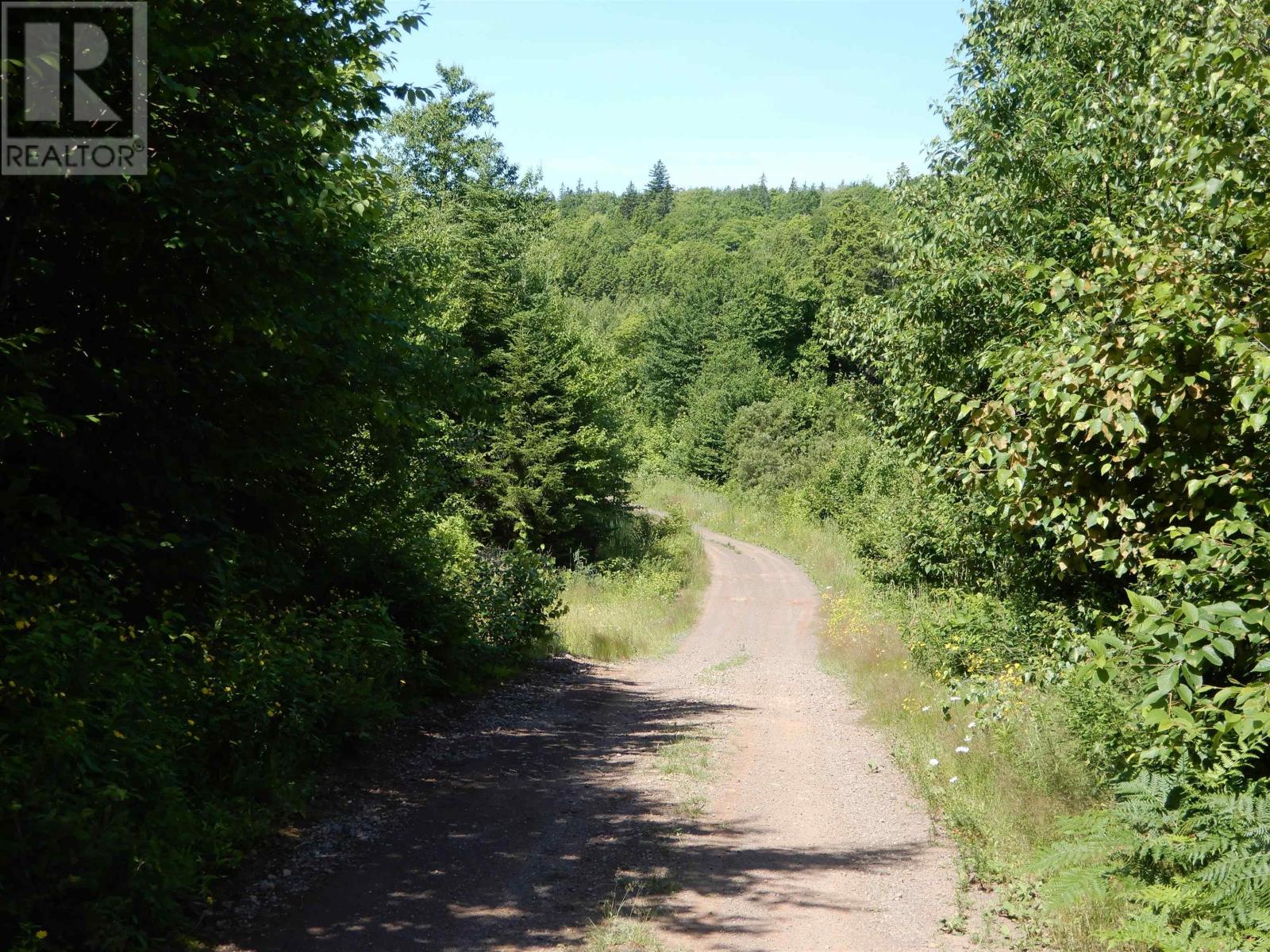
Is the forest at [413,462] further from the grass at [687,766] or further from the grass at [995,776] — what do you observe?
the grass at [687,766]

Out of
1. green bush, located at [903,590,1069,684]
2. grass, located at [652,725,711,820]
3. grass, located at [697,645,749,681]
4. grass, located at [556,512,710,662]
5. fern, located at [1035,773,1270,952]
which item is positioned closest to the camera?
fern, located at [1035,773,1270,952]

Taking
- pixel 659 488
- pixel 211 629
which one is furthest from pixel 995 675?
pixel 659 488

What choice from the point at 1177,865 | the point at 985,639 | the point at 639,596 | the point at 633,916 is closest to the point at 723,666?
the point at 985,639

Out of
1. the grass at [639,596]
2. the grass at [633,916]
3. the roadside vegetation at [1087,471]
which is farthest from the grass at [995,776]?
the grass at [639,596]

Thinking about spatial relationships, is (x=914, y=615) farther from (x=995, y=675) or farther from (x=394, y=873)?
(x=394, y=873)

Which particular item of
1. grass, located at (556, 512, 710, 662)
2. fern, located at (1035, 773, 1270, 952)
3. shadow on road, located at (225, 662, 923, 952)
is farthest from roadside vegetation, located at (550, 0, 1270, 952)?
grass, located at (556, 512, 710, 662)

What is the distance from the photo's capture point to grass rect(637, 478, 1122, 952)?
20.0 feet

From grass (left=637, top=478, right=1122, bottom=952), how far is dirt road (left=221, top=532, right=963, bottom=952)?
0.31 metres

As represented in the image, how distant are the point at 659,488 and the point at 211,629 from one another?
52.9 meters

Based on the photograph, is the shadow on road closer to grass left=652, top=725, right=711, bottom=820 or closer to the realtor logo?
grass left=652, top=725, right=711, bottom=820

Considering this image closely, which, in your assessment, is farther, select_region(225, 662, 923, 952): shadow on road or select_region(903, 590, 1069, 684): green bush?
select_region(903, 590, 1069, 684): green bush

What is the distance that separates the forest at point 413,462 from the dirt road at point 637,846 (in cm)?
72

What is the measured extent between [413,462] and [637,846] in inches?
269

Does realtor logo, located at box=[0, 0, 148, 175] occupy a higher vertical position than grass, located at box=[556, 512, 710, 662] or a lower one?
higher
